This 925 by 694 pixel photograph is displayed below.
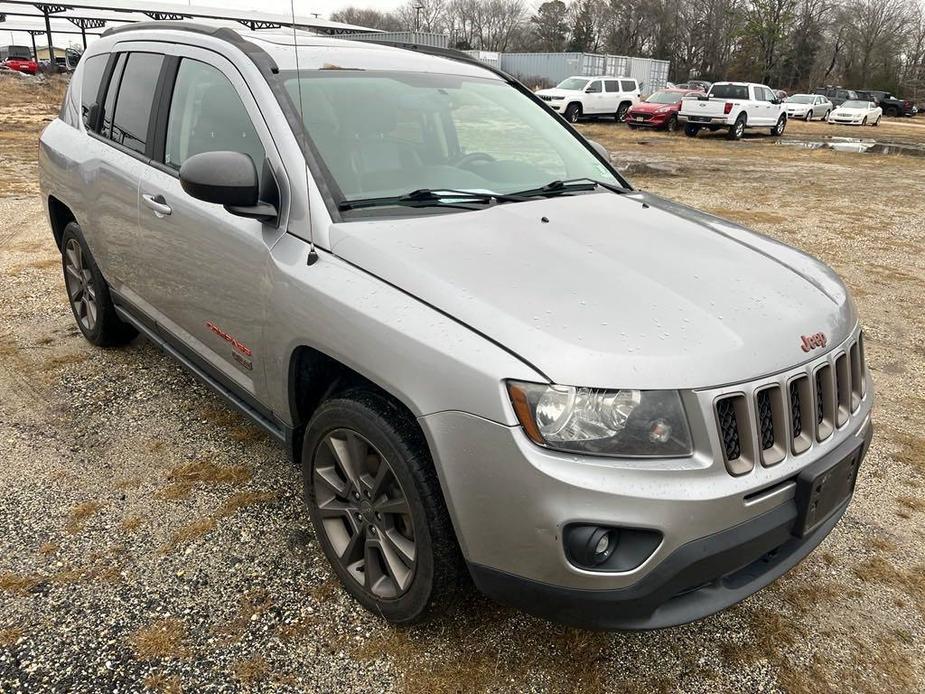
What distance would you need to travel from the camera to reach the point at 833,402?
217cm

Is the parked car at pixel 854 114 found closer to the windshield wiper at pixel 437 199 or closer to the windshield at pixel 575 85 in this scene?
the windshield at pixel 575 85

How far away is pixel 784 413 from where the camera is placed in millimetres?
1964

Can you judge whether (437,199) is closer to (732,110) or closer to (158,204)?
(158,204)

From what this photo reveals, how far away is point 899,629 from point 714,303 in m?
1.43

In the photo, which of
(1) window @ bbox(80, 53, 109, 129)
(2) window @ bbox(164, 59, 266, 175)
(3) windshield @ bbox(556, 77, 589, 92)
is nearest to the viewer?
(2) window @ bbox(164, 59, 266, 175)

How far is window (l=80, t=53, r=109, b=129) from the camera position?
4.03 meters

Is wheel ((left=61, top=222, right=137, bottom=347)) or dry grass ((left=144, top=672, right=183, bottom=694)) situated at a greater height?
wheel ((left=61, top=222, right=137, bottom=347))

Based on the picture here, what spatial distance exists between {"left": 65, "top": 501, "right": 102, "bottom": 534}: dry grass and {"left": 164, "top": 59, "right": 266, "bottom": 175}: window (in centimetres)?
150

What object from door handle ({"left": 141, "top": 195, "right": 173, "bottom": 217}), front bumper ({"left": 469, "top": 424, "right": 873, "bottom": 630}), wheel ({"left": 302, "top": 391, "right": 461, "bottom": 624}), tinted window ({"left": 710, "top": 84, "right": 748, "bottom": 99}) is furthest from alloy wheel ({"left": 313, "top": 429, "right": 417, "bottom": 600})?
tinted window ({"left": 710, "top": 84, "right": 748, "bottom": 99})

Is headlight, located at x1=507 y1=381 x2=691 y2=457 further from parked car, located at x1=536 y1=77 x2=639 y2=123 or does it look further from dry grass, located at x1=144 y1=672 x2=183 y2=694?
parked car, located at x1=536 y1=77 x2=639 y2=123

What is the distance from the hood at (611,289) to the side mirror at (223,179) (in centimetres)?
37

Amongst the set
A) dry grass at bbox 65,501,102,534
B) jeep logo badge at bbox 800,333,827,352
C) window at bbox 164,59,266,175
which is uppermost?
window at bbox 164,59,266,175

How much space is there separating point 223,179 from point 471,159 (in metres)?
1.10

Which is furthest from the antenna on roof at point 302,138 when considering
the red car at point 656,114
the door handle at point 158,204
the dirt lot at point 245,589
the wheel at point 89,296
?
the red car at point 656,114
